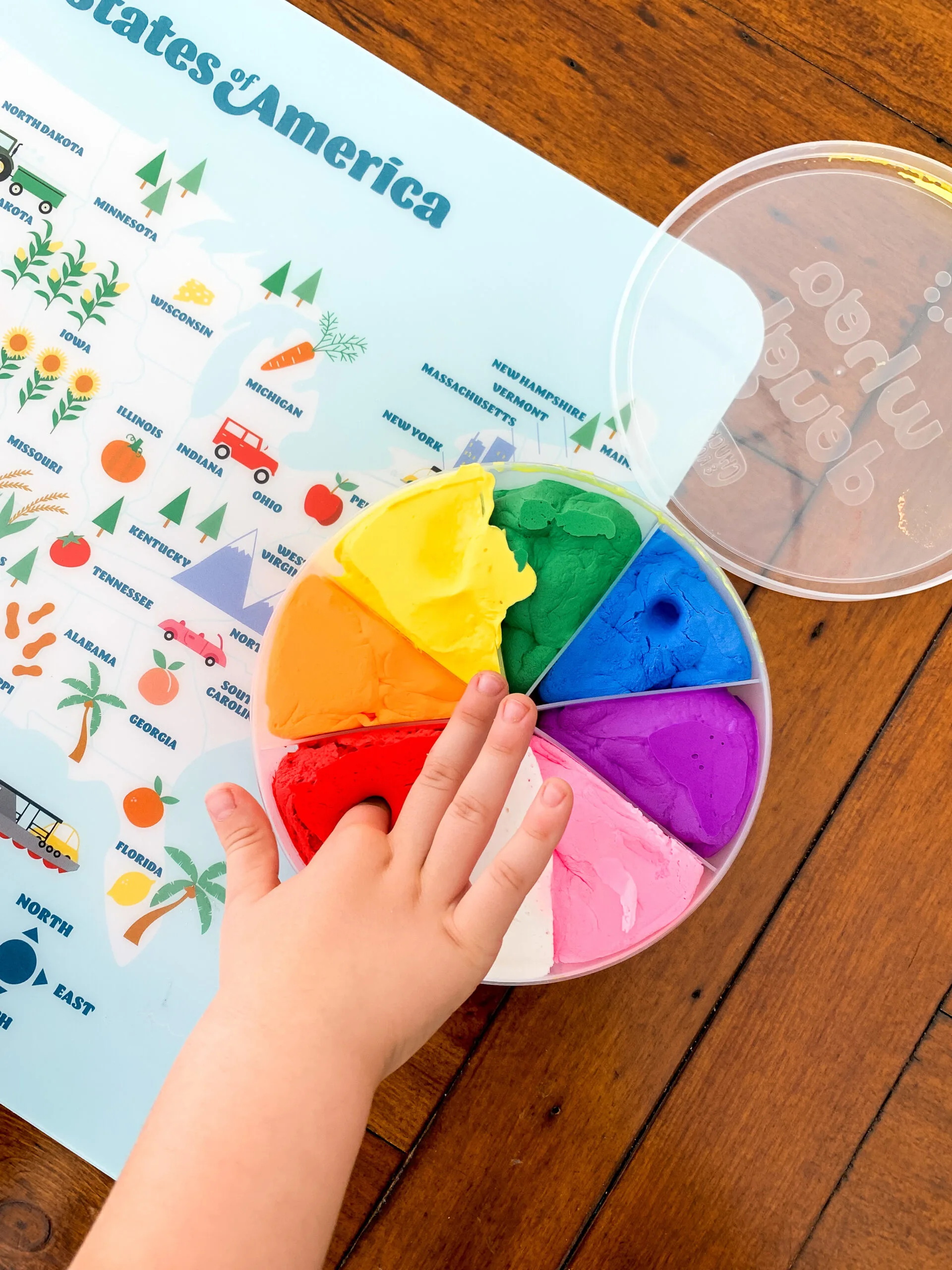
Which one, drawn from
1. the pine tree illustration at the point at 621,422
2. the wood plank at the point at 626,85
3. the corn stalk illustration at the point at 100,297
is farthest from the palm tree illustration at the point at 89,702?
the wood plank at the point at 626,85

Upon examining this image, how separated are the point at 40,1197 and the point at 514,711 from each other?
0.75 m

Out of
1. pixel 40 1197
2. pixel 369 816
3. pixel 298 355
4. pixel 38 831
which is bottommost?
pixel 40 1197

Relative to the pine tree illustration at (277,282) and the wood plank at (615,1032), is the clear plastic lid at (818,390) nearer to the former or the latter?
the wood plank at (615,1032)

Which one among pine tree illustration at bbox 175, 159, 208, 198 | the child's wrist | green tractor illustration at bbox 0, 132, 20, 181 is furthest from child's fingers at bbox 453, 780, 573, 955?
green tractor illustration at bbox 0, 132, 20, 181

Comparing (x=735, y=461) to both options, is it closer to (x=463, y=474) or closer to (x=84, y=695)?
(x=463, y=474)

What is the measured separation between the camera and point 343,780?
2.51 feet

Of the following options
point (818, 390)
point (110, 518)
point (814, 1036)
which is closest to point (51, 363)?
point (110, 518)

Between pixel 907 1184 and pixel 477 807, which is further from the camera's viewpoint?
pixel 907 1184

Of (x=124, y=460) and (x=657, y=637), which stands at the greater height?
(x=657, y=637)

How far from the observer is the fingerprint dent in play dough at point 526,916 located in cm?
79

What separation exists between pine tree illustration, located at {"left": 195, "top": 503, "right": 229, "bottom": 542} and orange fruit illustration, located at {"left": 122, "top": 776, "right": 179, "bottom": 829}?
0.26m

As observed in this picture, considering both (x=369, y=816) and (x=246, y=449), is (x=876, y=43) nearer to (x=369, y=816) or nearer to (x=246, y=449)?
(x=246, y=449)

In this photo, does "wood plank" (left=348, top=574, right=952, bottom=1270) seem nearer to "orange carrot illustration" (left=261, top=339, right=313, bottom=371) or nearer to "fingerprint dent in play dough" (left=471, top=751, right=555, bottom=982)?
"fingerprint dent in play dough" (left=471, top=751, right=555, bottom=982)

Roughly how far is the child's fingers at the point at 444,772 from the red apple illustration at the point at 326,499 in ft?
1.00
